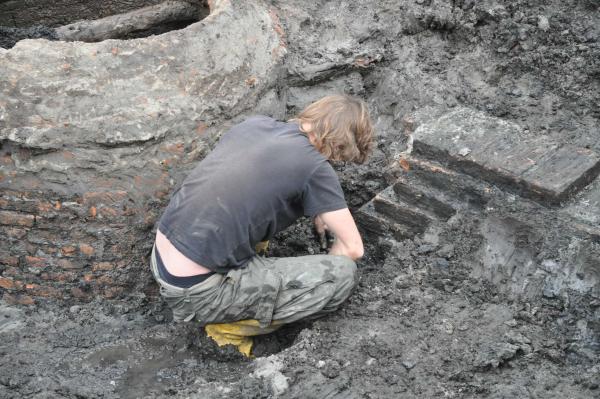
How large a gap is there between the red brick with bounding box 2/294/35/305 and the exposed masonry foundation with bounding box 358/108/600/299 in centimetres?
193

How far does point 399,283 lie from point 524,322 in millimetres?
619

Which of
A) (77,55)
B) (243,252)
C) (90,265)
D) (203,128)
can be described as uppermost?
(77,55)

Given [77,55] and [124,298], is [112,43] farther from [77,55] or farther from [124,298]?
[124,298]

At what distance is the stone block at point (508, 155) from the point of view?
11.2 ft

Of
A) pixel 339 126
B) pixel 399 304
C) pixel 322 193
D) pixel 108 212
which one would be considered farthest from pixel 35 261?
pixel 399 304

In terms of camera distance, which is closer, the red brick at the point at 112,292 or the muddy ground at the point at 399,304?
the muddy ground at the point at 399,304

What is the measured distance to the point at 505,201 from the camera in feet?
11.4

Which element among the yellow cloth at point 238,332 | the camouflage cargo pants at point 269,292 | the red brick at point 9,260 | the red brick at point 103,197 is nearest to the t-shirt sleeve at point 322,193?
the camouflage cargo pants at point 269,292

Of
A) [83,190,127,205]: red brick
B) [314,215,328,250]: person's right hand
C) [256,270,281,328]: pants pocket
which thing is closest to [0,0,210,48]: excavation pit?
[83,190,127,205]: red brick

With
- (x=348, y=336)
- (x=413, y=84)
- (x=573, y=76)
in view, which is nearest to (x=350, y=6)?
(x=413, y=84)

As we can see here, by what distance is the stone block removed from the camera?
3420 mm

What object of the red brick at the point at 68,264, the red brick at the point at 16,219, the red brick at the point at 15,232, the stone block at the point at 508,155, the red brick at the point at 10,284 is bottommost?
the red brick at the point at 10,284

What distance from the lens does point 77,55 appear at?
136 inches

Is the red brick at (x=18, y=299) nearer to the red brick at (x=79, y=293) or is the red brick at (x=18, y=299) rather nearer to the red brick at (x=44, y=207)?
the red brick at (x=79, y=293)
